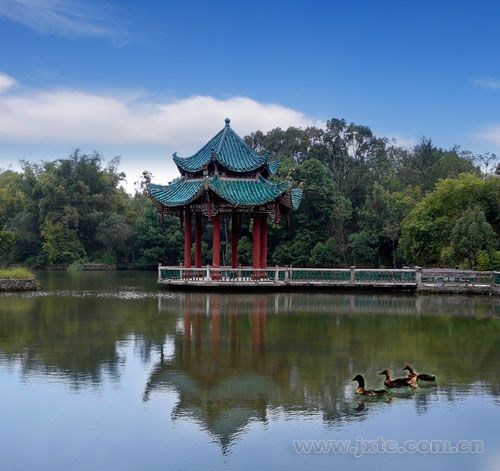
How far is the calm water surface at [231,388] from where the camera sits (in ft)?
25.9

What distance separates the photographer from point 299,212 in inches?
1943

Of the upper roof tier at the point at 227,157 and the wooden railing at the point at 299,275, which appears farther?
the upper roof tier at the point at 227,157

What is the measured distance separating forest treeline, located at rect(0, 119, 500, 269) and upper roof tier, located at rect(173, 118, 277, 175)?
1002 centimetres

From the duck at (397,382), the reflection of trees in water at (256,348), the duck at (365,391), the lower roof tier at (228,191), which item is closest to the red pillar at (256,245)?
the lower roof tier at (228,191)

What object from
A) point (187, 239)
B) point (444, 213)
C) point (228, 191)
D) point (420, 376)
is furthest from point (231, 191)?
point (420, 376)

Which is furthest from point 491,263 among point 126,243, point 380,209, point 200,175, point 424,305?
point 126,243

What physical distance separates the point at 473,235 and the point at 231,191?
1150 cm

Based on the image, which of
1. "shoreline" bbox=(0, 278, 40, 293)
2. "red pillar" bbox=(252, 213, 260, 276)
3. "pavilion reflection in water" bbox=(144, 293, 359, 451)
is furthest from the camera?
"red pillar" bbox=(252, 213, 260, 276)

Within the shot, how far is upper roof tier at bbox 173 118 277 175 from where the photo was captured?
29969 millimetres

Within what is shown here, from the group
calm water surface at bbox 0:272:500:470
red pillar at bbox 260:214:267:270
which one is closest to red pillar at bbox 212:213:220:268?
red pillar at bbox 260:214:267:270

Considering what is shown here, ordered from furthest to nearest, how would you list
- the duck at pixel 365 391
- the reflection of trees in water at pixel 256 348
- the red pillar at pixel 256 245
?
the red pillar at pixel 256 245 < the duck at pixel 365 391 < the reflection of trees in water at pixel 256 348

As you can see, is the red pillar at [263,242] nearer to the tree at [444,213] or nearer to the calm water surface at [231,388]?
the tree at [444,213]

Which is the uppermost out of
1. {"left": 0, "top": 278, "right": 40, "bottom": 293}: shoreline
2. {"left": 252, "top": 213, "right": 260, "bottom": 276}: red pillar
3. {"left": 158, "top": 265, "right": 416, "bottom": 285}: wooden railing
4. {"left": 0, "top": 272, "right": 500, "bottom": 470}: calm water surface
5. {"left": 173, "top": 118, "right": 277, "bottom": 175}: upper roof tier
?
{"left": 173, "top": 118, "right": 277, "bottom": 175}: upper roof tier

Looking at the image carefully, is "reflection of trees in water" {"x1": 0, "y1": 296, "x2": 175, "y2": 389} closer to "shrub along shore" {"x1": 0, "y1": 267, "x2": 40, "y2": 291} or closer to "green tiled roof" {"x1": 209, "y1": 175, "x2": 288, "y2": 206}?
"shrub along shore" {"x1": 0, "y1": 267, "x2": 40, "y2": 291}
